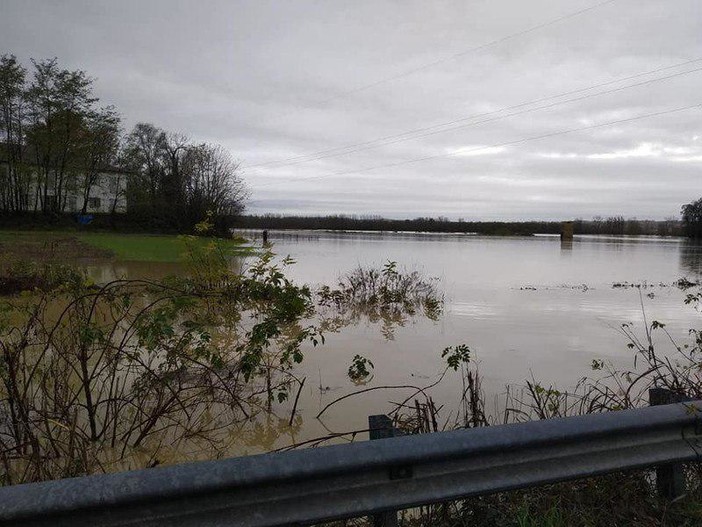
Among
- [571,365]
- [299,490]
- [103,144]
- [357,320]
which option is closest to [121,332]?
[357,320]

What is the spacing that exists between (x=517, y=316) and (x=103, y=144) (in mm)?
53179

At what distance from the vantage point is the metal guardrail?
2.22 meters

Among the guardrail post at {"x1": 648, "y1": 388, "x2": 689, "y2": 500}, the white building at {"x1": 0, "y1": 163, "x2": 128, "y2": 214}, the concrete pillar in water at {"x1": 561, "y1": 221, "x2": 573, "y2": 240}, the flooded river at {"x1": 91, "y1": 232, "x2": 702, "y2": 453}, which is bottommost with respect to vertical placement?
the flooded river at {"x1": 91, "y1": 232, "x2": 702, "y2": 453}

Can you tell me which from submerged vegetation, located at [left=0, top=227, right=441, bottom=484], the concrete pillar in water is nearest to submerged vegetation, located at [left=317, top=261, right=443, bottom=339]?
submerged vegetation, located at [left=0, top=227, right=441, bottom=484]

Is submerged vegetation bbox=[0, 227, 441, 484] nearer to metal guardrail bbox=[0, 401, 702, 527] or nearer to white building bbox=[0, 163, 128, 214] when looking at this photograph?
metal guardrail bbox=[0, 401, 702, 527]

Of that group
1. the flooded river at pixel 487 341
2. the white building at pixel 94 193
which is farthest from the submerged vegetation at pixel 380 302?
the white building at pixel 94 193

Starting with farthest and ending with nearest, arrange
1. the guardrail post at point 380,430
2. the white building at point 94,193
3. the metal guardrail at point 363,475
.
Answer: the white building at point 94,193 < the guardrail post at point 380,430 < the metal guardrail at point 363,475

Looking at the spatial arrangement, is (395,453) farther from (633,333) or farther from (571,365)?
(633,333)

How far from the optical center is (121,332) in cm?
1005

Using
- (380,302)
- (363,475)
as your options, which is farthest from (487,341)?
(363,475)

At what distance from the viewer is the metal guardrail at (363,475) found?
222 centimetres

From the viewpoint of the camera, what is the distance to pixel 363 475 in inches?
102

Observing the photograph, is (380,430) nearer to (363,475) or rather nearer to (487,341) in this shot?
(363,475)

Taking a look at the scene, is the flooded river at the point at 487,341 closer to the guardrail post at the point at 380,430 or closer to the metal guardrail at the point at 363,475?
the guardrail post at the point at 380,430
